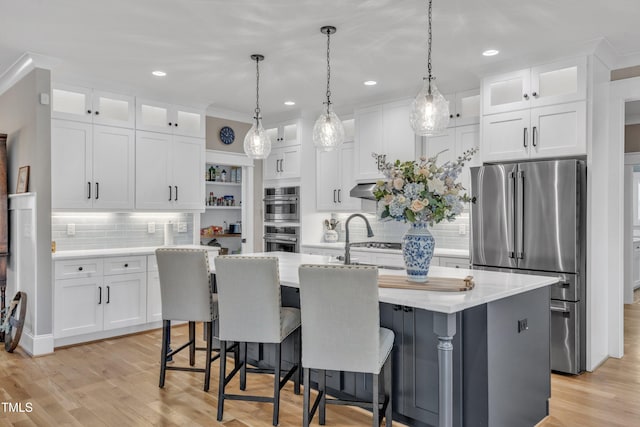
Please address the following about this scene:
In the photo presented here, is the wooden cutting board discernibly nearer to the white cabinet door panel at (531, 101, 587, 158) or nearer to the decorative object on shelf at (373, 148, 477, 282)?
the decorative object on shelf at (373, 148, 477, 282)

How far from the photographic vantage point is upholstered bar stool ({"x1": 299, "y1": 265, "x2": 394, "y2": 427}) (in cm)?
235

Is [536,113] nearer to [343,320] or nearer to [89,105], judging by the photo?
[343,320]

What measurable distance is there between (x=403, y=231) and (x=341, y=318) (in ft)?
11.5

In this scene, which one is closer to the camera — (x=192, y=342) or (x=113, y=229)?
(x=192, y=342)

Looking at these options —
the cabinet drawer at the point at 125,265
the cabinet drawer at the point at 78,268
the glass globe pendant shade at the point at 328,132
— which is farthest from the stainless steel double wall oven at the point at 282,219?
the glass globe pendant shade at the point at 328,132

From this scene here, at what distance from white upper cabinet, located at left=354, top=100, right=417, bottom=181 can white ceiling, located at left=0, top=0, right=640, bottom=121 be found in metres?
0.47

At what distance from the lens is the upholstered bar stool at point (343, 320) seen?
2.35 meters

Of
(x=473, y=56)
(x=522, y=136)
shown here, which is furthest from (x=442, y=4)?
(x=522, y=136)

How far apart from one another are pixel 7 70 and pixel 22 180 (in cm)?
111

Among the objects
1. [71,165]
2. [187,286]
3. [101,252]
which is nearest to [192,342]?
[187,286]

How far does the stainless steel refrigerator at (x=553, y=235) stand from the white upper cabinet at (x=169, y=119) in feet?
12.0

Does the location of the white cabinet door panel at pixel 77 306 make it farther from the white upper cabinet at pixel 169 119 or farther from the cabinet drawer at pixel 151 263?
the white upper cabinet at pixel 169 119

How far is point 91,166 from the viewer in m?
4.82

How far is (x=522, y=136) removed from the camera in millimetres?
4125
